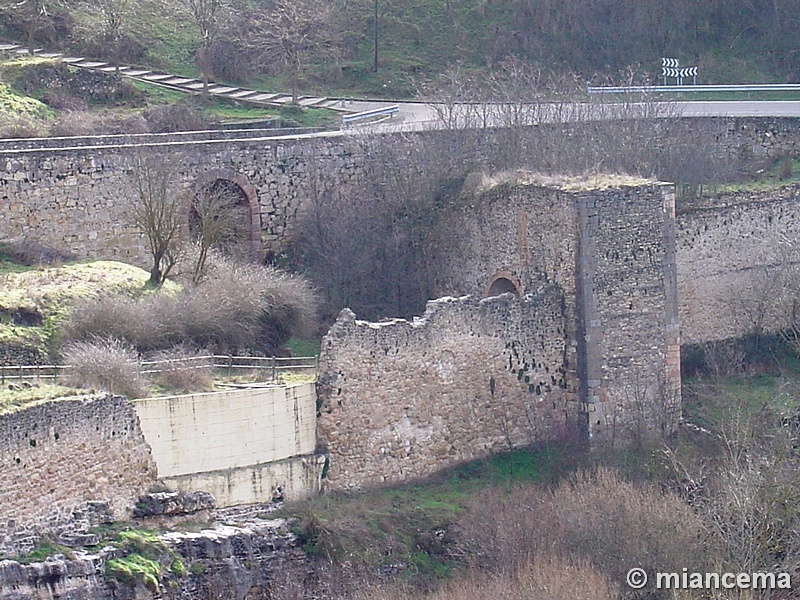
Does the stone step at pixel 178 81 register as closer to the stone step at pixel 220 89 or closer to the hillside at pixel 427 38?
the stone step at pixel 220 89

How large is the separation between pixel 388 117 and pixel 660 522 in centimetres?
1537

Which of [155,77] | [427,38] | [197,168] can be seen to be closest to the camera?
[197,168]

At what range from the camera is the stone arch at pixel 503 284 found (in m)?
27.3

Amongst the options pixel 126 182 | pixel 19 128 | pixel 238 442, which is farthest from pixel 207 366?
pixel 19 128

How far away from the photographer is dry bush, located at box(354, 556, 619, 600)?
21578 mm

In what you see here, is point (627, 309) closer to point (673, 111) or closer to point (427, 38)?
point (673, 111)

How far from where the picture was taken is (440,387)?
25.2 m

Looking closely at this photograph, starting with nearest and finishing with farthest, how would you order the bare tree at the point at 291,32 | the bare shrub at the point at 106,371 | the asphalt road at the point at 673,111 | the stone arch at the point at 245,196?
1. the bare shrub at the point at 106,371
2. the stone arch at the point at 245,196
3. the asphalt road at the point at 673,111
4. the bare tree at the point at 291,32

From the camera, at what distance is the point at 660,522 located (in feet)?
76.0

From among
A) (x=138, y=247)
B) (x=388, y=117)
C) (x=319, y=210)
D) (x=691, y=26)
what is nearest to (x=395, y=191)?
(x=319, y=210)

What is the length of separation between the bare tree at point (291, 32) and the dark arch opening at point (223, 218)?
8.54 metres

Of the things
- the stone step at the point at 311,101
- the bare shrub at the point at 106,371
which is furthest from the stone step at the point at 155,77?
the bare shrub at the point at 106,371

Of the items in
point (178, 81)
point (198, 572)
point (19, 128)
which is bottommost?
point (198, 572)

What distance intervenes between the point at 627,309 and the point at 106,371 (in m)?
7.77
